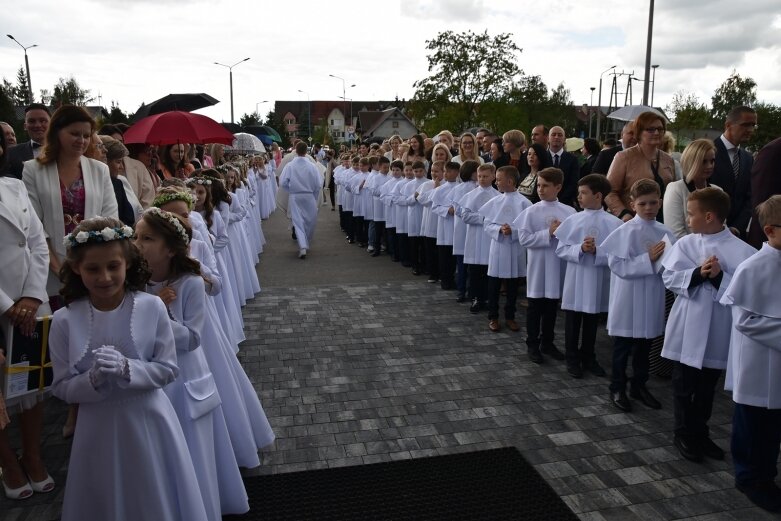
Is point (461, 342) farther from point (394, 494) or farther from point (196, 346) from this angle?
point (196, 346)

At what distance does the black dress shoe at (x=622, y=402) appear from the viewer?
509cm

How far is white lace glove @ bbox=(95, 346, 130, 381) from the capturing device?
2.56 metres

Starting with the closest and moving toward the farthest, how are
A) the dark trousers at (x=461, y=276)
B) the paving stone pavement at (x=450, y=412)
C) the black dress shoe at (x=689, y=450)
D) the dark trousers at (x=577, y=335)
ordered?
the paving stone pavement at (x=450, y=412) → the black dress shoe at (x=689, y=450) → the dark trousers at (x=577, y=335) → the dark trousers at (x=461, y=276)

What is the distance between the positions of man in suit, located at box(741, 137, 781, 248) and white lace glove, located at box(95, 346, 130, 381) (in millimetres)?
4174

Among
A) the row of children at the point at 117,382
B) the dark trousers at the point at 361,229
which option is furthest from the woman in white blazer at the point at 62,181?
the dark trousers at the point at 361,229

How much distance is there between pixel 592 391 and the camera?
555 cm

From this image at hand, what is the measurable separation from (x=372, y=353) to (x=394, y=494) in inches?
109

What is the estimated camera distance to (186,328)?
3197mm

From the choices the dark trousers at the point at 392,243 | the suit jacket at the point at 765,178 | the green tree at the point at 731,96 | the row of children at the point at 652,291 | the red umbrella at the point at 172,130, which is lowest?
the dark trousers at the point at 392,243

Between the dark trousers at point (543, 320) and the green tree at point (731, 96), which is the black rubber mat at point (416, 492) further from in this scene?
the green tree at point (731, 96)

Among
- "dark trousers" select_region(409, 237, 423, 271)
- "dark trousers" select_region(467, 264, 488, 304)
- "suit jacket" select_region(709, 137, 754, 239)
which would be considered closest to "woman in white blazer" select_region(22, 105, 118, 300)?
"dark trousers" select_region(467, 264, 488, 304)

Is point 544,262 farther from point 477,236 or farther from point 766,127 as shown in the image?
point 766,127

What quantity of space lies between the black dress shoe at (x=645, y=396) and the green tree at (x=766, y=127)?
33297mm

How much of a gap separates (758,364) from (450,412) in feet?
7.47
